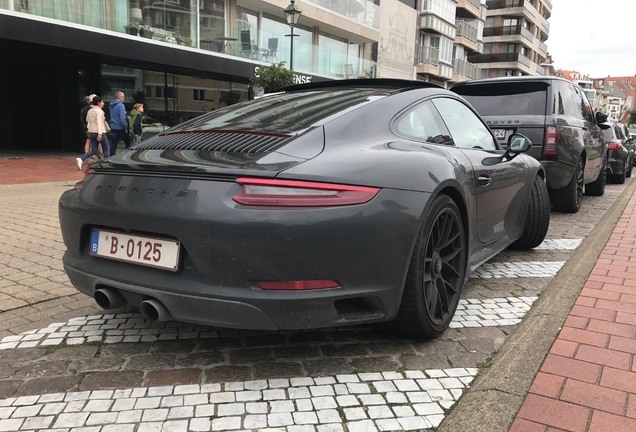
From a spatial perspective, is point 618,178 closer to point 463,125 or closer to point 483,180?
point 463,125

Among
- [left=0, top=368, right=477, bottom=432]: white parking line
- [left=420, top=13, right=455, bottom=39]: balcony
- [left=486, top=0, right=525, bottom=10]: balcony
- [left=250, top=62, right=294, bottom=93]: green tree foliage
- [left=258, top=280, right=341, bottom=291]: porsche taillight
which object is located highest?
[left=486, top=0, right=525, bottom=10]: balcony

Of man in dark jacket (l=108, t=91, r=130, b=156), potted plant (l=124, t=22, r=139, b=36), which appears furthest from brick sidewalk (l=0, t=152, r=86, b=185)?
potted plant (l=124, t=22, r=139, b=36)

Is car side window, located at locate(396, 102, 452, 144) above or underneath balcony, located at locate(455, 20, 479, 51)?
underneath

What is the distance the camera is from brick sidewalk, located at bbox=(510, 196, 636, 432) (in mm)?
Result: 2000

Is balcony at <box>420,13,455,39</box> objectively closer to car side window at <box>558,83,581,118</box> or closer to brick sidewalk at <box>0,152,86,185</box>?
brick sidewalk at <box>0,152,86,185</box>

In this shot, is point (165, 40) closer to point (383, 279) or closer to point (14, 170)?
point (14, 170)

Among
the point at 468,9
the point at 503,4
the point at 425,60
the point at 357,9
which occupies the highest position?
the point at 503,4

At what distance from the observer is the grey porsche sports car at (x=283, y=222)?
207cm

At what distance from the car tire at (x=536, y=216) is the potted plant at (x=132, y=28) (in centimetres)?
1382

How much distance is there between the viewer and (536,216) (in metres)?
4.68

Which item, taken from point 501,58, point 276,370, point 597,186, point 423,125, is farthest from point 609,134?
point 501,58

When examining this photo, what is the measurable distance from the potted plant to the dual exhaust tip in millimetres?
14601

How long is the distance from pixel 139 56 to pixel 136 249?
1463 cm

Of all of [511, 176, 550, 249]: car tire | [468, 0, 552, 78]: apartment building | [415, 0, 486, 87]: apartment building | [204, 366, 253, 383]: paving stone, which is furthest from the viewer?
[468, 0, 552, 78]: apartment building
